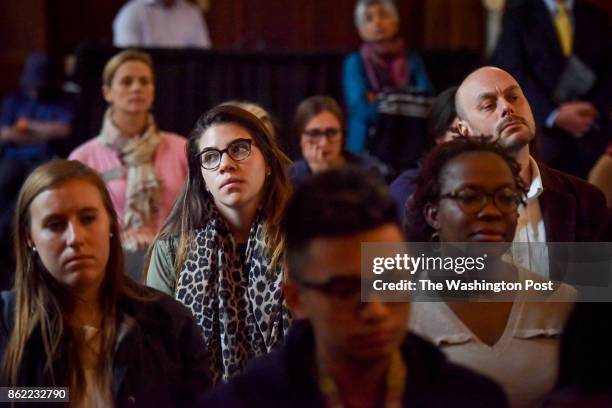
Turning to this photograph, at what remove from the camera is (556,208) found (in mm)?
2275

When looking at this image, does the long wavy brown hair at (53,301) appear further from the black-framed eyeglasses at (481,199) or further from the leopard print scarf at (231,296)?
the black-framed eyeglasses at (481,199)

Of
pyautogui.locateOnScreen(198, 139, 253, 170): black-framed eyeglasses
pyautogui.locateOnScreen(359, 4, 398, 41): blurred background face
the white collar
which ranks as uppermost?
pyautogui.locateOnScreen(359, 4, 398, 41): blurred background face

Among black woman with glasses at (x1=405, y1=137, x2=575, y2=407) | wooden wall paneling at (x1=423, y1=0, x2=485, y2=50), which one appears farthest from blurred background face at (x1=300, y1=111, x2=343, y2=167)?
wooden wall paneling at (x1=423, y1=0, x2=485, y2=50)

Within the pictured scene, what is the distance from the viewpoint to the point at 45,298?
2039 millimetres

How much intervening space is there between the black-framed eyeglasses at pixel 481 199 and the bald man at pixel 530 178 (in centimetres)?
25

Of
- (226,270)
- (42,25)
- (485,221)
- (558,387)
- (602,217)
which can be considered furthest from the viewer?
(42,25)

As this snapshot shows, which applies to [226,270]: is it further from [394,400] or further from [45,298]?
[394,400]

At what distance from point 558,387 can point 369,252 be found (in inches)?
14.4

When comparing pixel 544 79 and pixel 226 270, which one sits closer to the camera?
pixel 226 270

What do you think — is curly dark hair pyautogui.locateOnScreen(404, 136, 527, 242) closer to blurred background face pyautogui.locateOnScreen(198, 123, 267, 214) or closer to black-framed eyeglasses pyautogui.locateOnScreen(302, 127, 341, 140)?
blurred background face pyautogui.locateOnScreen(198, 123, 267, 214)

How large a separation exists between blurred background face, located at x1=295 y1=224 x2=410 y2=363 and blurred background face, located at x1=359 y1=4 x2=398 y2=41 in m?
3.36

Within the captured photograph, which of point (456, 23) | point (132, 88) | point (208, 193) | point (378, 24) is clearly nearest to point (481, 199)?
point (208, 193)

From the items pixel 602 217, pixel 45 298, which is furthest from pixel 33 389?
pixel 602 217

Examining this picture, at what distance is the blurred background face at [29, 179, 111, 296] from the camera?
202 centimetres
